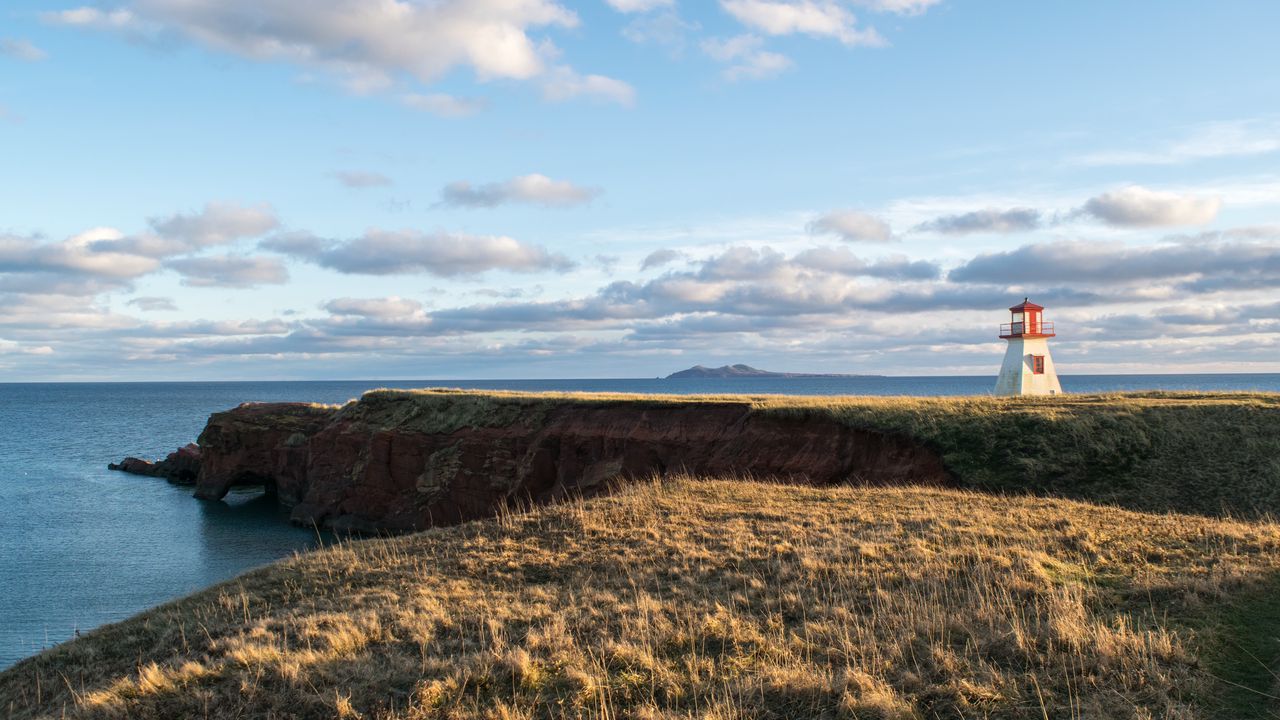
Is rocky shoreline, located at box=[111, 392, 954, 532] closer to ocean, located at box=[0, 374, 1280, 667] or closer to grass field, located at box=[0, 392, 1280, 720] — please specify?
ocean, located at box=[0, 374, 1280, 667]

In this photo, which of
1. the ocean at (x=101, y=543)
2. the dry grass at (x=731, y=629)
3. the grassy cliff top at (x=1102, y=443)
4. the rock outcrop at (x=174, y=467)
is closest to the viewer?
the dry grass at (x=731, y=629)

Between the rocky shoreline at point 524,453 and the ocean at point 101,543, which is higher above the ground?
the rocky shoreline at point 524,453

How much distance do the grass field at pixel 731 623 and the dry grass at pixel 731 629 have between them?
40mm

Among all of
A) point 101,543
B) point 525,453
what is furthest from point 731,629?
point 101,543

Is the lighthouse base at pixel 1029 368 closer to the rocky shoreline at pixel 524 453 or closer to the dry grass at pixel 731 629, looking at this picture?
the rocky shoreline at pixel 524 453

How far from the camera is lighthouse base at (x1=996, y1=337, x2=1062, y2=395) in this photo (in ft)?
165

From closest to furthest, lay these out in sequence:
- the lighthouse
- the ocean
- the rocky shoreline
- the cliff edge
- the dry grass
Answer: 1. the dry grass
2. the cliff edge
3. the ocean
4. the rocky shoreline
5. the lighthouse

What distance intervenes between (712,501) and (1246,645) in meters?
12.3

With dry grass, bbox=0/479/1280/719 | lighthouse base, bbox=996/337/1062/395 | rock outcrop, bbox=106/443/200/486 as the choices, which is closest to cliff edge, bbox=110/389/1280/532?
dry grass, bbox=0/479/1280/719

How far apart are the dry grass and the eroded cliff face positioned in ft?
40.3

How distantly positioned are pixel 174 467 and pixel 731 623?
232ft

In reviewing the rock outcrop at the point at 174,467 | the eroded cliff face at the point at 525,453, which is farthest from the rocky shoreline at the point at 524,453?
the rock outcrop at the point at 174,467

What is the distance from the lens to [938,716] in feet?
24.1

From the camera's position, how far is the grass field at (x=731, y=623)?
7938 mm
